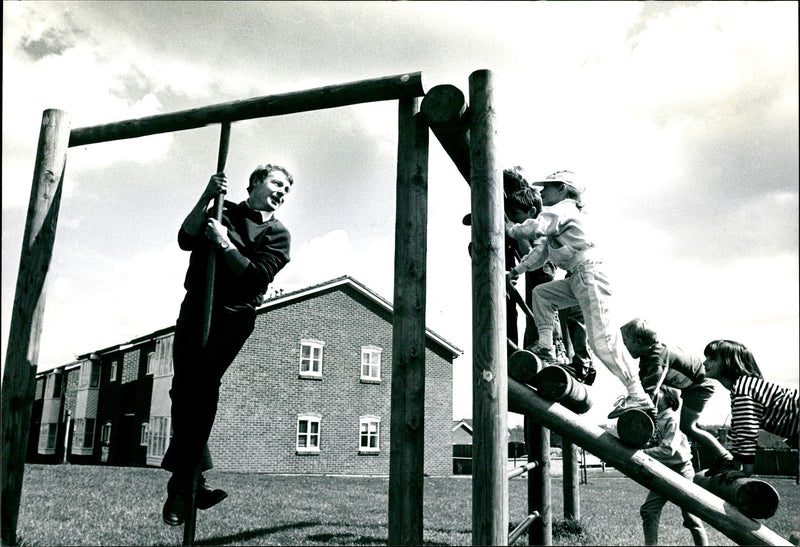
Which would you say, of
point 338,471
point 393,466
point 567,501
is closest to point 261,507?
point 567,501

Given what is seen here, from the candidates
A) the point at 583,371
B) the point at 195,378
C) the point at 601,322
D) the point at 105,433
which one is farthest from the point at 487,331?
the point at 105,433

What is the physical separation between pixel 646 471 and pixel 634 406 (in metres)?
0.38

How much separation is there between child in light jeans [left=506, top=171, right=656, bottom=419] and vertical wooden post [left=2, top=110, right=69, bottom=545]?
3.31 metres

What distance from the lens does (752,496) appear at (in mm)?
3723

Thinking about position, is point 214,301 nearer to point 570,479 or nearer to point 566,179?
point 566,179

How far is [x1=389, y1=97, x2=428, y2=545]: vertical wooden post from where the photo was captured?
11.5 feet

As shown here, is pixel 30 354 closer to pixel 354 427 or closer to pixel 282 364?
pixel 282 364

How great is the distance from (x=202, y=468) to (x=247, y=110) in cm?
238

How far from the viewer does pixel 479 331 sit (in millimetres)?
3492

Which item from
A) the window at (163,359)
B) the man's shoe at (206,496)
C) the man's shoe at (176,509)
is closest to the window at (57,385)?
the window at (163,359)

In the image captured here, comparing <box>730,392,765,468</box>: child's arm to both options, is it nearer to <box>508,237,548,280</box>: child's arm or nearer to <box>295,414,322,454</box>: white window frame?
<box>508,237,548,280</box>: child's arm

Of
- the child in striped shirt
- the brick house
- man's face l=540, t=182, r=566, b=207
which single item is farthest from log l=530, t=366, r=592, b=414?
the brick house

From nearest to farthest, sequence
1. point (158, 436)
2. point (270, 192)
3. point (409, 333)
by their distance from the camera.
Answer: point (409, 333) < point (270, 192) < point (158, 436)

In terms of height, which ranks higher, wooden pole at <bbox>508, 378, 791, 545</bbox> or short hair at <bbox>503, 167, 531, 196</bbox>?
short hair at <bbox>503, 167, 531, 196</bbox>
